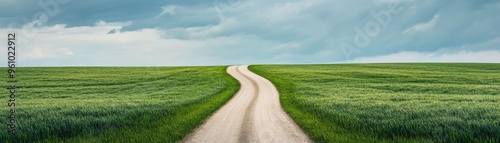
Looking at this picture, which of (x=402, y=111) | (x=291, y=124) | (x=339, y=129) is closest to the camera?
(x=339, y=129)

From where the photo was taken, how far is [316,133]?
14.7 meters

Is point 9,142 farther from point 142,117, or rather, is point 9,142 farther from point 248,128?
point 248,128

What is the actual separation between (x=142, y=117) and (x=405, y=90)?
27.2 meters

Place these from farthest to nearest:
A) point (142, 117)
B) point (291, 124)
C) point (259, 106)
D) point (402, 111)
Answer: point (259, 106) < point (402, 111) < point (142, 117) < point (291, 124)

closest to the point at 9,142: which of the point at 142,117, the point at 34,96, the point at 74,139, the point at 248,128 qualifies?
the point at 74,139

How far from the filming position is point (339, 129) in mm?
15750

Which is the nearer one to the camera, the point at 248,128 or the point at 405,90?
the point at 248,128

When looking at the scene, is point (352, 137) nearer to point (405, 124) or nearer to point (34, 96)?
point (405, 124)

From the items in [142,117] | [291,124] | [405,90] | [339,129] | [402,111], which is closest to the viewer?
[339,129]

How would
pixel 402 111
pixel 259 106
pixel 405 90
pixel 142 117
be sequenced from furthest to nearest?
pixel 405 90 → pixel 259 106 → pixel 402 111 → pixel 142 117

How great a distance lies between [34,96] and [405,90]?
1354 inches

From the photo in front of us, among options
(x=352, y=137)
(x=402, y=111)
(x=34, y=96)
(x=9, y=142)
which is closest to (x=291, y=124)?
(x=352, y=137)

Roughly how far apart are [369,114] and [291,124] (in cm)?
432

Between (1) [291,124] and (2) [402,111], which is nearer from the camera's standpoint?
(1) [291,124]
